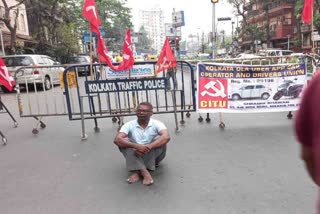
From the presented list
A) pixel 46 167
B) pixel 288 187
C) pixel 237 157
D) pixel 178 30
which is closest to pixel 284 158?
pixel 237 157

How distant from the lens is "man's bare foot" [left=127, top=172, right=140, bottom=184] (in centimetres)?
399

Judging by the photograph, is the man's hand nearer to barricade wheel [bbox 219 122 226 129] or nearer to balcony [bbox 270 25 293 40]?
barricade wheel [bbox 219 122 226 129]

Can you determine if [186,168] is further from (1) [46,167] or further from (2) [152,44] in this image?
(2) [152,44]

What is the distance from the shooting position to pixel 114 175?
430 cm

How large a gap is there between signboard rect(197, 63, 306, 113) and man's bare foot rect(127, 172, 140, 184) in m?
2.70

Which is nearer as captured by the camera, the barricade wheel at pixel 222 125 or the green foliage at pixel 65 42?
the barricade wheel at pixel 222 125

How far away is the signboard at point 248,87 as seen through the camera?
20.9 feet

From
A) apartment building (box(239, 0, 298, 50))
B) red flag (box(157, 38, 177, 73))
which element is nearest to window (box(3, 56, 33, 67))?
red flag (box(157, 38, 177, 73))

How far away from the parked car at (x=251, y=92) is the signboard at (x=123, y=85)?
1.39 meters

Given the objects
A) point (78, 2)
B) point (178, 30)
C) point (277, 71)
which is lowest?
point (277, 71)

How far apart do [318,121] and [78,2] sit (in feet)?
175

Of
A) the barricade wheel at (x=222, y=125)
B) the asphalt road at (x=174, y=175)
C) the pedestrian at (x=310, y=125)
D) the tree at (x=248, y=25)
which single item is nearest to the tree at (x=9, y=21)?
the asphalt road at (x=174, y=175)

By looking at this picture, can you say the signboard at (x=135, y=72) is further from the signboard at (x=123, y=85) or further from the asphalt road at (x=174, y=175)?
the asphalt road at (x=174, y=175)

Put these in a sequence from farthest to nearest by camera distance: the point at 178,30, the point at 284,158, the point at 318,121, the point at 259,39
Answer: the point at 259,39
the point at 178,30
the point at 284,158
the point at 318,121
